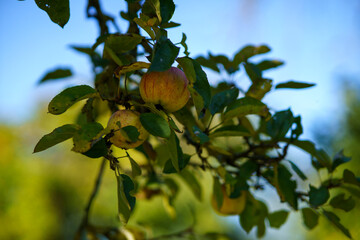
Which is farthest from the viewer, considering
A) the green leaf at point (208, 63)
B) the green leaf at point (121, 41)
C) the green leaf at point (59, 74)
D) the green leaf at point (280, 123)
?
the green leaf at point (59, 74)

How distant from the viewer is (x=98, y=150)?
17.5 inches

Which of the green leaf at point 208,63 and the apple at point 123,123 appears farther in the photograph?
the green leaf at point 208,63

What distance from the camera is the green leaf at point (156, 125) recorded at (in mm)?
412

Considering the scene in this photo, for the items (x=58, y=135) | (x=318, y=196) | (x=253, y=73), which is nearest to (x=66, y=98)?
(x=58, y=135)

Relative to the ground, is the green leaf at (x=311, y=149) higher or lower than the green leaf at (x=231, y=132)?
lower

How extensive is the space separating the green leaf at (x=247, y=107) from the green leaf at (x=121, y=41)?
20 cm

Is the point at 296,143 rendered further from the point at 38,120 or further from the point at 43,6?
the point at 38,120

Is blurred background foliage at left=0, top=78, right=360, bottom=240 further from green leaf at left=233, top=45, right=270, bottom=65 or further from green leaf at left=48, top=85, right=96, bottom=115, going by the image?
green leaf at left=48, top=85, right=96, bottom=115

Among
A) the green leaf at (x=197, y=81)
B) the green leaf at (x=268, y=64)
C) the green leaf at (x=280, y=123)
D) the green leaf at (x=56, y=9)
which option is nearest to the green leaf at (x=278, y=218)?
the green leaf at (x=280, y=123)

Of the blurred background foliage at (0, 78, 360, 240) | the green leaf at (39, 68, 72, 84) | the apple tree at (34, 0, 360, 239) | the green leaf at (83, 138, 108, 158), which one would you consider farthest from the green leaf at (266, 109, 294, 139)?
the blurred background foliage at (0, 78, 360, 240)

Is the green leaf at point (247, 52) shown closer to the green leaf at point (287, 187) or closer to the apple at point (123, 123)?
the green leaf at point (287, 187)

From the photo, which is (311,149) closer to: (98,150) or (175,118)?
(175,118)

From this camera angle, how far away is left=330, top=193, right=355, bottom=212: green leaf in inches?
26.7

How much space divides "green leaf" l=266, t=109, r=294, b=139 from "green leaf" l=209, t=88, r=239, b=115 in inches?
4.1
